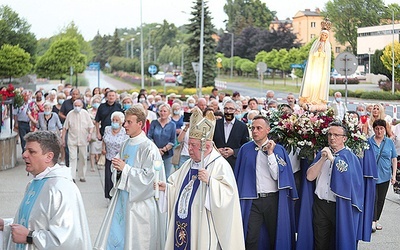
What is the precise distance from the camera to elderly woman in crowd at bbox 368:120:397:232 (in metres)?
11.1

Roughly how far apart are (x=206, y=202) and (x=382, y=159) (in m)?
5.00

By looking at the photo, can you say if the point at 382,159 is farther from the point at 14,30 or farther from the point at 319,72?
the point at 14,30

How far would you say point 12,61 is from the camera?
4375 cm

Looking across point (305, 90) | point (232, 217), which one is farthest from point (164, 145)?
point (232, 217)

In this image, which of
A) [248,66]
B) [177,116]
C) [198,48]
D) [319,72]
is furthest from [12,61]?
[248,66]

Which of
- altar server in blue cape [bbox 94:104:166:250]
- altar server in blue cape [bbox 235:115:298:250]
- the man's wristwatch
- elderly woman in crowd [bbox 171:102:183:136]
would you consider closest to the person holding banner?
altar server in blue cape [bbox 94:104:166:250]

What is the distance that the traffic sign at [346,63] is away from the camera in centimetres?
2067

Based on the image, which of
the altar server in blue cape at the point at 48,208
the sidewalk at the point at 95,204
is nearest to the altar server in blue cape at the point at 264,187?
the sidewalk at the point at 95,204

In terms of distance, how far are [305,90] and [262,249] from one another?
3.94 metres

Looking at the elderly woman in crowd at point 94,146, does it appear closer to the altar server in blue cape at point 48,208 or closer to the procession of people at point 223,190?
the procession of people at point 223,190

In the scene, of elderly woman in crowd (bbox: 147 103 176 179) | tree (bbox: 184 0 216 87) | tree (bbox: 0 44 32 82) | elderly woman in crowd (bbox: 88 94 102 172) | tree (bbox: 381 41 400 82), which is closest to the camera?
elderly woman in crowd (bbox: 147 103 176 179)

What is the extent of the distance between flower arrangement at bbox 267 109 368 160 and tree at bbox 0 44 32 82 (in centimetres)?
3576

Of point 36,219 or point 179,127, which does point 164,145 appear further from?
point 36,219

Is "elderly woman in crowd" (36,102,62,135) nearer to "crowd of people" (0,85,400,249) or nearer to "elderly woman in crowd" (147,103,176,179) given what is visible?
"elderly woman in crowd" (147,103,176,179)
